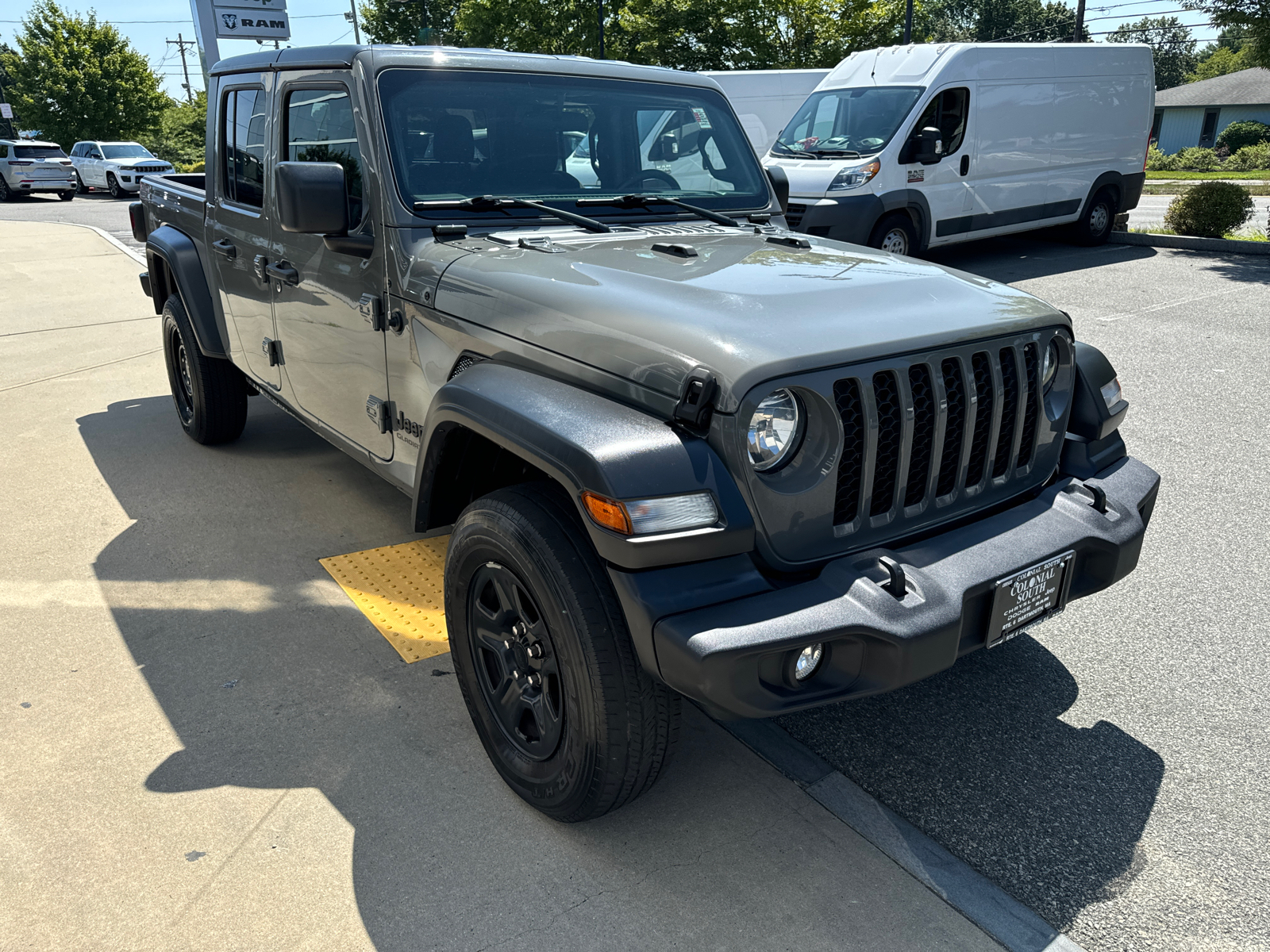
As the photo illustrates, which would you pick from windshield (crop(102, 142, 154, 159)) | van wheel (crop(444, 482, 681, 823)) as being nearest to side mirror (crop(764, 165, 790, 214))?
van wheel (crop(444, 482, 681, 823))

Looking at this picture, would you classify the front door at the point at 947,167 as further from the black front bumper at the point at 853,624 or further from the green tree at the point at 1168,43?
the green tree at the point at 1168,43

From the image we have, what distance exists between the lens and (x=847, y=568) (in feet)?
7.25

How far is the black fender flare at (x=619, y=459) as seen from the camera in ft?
6.77

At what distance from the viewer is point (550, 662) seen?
242cm

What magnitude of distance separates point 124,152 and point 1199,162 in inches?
1542

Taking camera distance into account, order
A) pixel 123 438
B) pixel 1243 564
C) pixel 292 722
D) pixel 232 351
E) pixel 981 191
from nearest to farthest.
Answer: pixel 292 722, pixel 1243 564, pixel 232 351, pixel 123 438, pixel 981 191

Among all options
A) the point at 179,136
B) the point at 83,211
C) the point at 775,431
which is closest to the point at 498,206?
the point at 775,431

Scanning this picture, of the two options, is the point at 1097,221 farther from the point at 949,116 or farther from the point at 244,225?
the point at 244,225

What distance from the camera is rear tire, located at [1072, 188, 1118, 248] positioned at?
39.6 feet

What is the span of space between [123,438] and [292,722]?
3.59 metres

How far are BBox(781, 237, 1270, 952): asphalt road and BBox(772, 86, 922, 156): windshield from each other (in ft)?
21.6

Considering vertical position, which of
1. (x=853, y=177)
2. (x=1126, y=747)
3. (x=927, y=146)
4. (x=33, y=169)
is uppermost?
(x=927, y=146)

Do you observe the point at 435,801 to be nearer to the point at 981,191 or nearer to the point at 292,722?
the point at 292,722

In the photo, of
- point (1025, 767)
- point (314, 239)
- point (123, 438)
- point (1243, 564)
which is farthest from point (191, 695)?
point (1243, 564)
